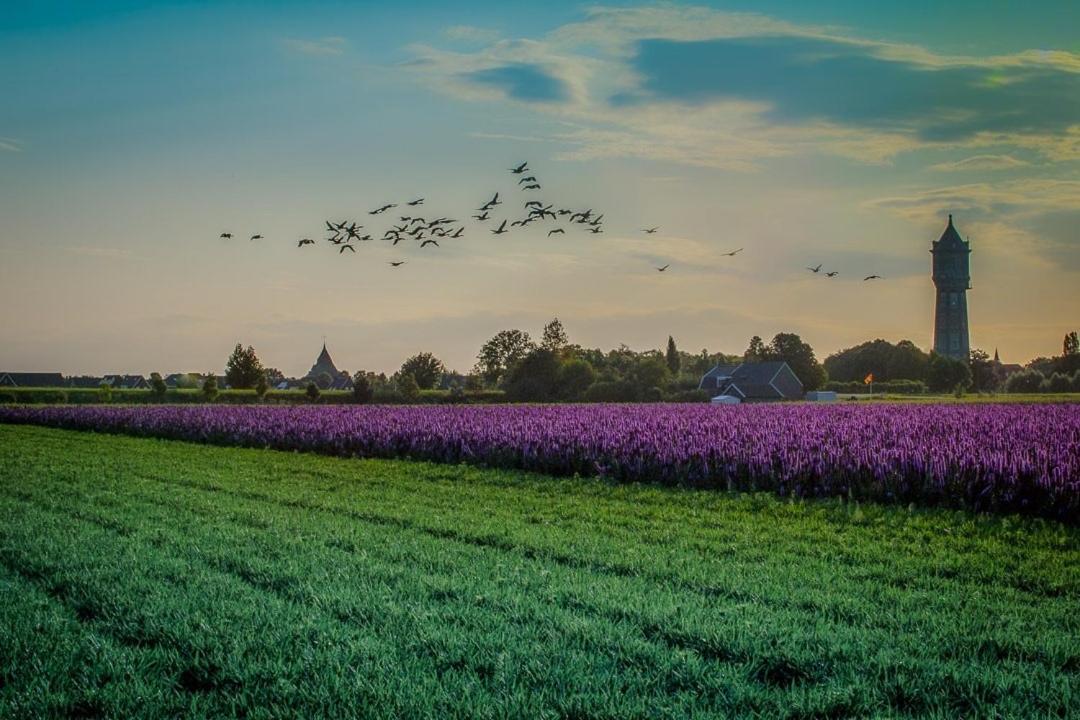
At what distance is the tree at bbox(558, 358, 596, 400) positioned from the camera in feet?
193

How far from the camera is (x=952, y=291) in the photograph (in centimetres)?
12169

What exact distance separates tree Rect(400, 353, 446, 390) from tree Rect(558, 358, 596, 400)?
24938mm

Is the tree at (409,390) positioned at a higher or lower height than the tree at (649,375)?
lower

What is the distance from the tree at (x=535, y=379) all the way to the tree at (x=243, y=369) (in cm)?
3413

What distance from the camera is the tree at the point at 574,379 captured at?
5869 centimetres

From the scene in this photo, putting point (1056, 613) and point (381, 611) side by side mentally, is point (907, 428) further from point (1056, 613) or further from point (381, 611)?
point (381, 611)

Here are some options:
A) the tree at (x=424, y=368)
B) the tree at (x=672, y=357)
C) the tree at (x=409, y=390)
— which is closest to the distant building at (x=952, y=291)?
the tree at (x=672, y=357)

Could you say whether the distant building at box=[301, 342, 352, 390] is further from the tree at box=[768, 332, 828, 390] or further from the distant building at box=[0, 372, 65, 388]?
the tree at box=[768, 332, 828, 390]

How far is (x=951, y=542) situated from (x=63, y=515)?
31.2 ft

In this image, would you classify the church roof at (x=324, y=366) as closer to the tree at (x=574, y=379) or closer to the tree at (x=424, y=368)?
the tree at (x=424, y=368)

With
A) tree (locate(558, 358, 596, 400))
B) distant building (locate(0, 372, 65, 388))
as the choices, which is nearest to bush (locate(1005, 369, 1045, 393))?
tree (locate(558, 358, 596, 400))

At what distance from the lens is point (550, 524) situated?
9.57 m

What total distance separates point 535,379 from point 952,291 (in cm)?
8426

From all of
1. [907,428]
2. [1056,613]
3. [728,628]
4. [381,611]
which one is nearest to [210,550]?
[381,611]
